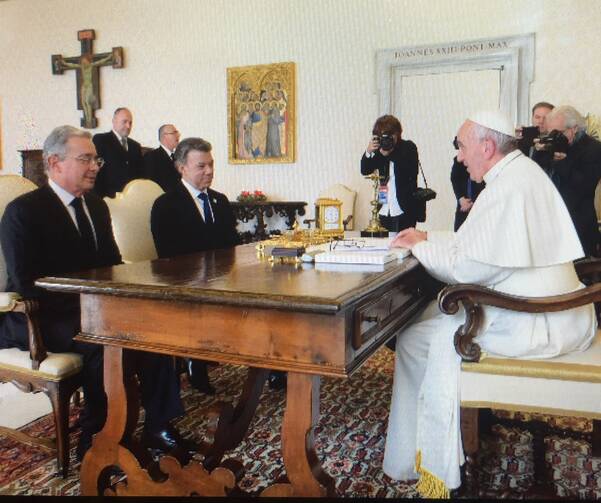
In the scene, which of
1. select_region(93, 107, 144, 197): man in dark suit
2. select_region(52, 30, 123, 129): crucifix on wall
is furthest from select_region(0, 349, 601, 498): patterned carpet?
select_region(52, 30, 123, 129): crucifix on wall

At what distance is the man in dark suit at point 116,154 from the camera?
6.63m

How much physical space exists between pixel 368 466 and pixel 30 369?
1.56 meters

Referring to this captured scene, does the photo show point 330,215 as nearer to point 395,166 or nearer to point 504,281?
point 504,281

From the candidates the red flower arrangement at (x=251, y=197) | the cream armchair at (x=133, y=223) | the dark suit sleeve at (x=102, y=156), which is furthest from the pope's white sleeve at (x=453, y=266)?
the red flower arrangement at (x=251, y=197)

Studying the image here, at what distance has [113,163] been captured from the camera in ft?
21.9

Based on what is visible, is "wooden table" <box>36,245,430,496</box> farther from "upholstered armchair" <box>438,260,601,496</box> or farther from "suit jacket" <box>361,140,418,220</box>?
"suit jacket" <box>361,140,418,220</box>

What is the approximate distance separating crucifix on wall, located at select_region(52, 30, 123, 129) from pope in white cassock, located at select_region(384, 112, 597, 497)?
27.3ft

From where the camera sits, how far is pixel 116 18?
30.6 feet

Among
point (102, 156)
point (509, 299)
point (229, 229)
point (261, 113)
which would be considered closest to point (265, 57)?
point (261, 113)

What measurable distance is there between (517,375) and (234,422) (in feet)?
3.84

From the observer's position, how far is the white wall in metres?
6.99

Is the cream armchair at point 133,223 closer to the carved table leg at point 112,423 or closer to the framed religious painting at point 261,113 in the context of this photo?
the carved table leg at point 112,423

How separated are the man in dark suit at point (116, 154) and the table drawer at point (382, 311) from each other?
4.91 meters

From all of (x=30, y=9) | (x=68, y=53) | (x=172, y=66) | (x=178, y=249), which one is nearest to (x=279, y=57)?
(x=172, y=66)
